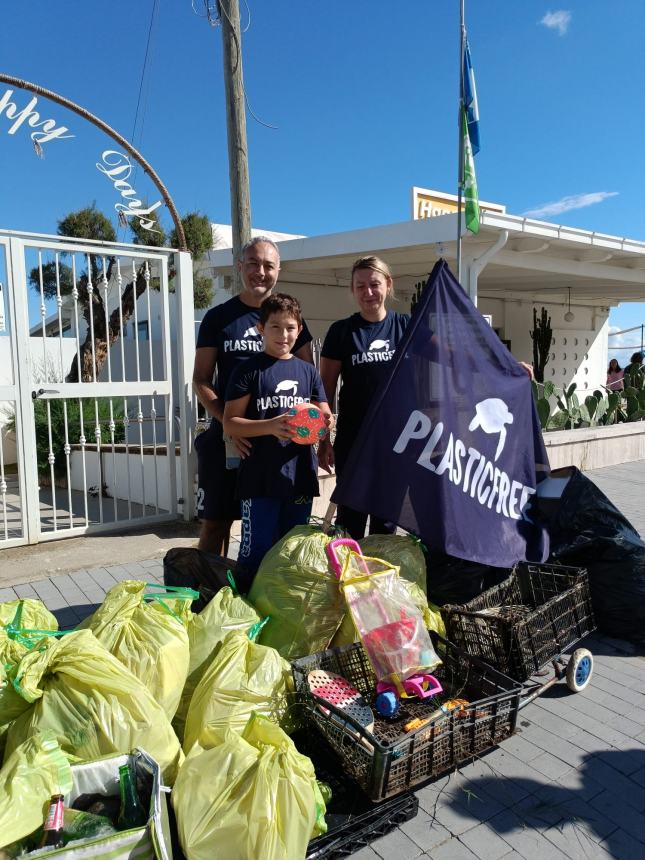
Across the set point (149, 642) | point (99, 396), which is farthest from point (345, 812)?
point (99, 396)

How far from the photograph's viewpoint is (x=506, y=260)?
1053 cm

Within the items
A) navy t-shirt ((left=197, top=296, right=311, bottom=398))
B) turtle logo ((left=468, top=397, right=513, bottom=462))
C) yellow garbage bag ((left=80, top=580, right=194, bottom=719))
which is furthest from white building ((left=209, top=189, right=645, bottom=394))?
yellow garbage bag ((left=80, top=580, right=194, bottom=719))

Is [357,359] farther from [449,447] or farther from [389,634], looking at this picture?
[389,634]

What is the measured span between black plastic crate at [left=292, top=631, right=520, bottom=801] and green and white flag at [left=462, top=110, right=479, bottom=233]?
5625mm

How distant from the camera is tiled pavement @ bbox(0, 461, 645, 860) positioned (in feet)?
6.81

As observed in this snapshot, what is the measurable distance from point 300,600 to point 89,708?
3.22ft

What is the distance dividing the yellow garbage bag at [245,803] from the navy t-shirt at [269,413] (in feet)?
4.42

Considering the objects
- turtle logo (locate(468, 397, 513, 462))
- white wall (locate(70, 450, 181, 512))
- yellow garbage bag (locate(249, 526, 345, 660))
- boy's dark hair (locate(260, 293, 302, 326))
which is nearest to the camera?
yellow garbage bag (locate(249, 526, 345, 660))

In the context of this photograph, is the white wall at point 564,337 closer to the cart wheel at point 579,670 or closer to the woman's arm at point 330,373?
the woman's arm at point 330,373

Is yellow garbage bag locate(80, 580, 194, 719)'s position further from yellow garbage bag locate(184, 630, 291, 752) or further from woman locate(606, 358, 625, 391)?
woman locate(606, 358, 625, 391)

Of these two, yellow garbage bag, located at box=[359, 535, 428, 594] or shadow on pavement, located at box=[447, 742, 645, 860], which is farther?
yellow garbage bag, located at box=[359, 535, 428, 594]

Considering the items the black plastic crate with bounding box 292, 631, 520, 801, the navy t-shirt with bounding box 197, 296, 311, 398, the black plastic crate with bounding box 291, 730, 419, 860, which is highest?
the navy t-shirt with bounding box 197, 296, 311, 398

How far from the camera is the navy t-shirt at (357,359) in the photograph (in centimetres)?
347

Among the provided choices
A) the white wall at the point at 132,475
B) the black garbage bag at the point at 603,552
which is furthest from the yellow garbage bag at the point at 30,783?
the white wall at the point at 132,475
